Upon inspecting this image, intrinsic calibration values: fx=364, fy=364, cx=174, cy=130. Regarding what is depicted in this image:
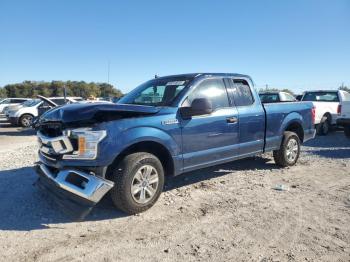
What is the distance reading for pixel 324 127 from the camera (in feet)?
45.8

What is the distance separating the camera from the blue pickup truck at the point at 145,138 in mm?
4512

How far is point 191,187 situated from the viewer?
6.16m

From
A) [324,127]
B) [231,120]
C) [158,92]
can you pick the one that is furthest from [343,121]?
[158,92]

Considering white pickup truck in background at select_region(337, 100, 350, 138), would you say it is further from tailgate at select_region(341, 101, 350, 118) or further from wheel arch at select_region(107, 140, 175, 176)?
wheel arch at select_region(107, 140, 175, 176)

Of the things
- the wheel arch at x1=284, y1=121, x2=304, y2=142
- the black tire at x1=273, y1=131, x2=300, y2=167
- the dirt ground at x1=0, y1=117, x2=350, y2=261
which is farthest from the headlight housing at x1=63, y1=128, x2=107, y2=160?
the wheel arch at x1=284, y1=121, x2=304, y2=142

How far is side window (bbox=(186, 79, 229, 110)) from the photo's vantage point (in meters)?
5.80

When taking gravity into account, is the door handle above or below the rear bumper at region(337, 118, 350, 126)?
above

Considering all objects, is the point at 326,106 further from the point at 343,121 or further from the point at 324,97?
the point at 343,121

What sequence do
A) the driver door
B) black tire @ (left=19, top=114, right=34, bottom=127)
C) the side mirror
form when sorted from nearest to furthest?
the side mirror → the driver door → black tire @ (left=19, top=114, right=34, bottom=127)

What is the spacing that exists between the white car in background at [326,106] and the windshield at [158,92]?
894 centimetres

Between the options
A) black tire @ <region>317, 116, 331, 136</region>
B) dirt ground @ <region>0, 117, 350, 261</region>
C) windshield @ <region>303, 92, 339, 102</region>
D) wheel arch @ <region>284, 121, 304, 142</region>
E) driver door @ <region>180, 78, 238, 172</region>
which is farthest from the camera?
windshield @ <region>303, 92, 339, 102</region>

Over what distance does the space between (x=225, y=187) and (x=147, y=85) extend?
2.26 metres

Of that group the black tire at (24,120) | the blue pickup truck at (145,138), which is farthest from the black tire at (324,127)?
the black tire at (24,120)

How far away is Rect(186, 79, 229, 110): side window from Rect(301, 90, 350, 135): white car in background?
8.42m
